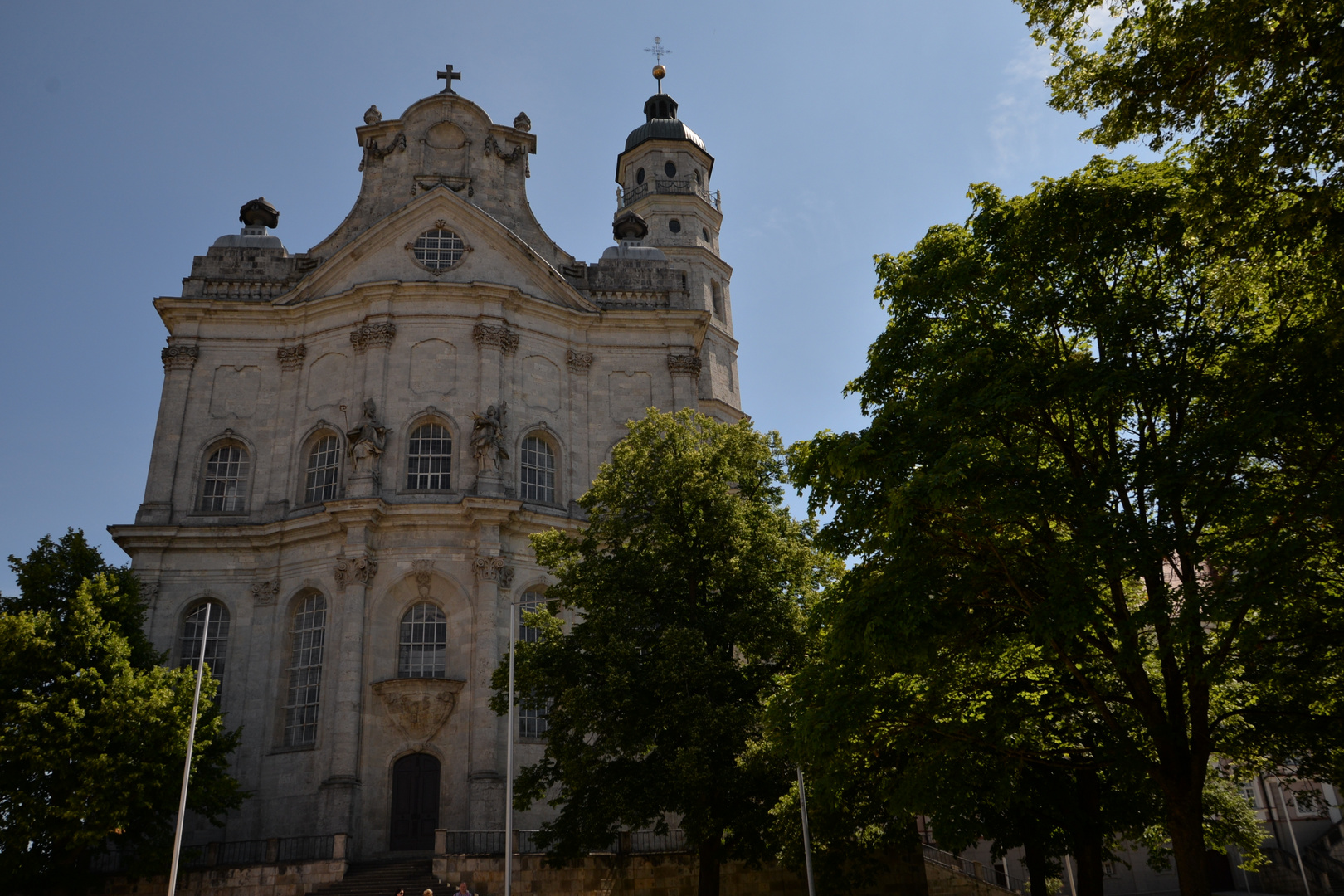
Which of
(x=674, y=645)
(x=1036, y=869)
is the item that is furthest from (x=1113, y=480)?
(x=1036, y=869)

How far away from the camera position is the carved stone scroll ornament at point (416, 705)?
95.8 ft

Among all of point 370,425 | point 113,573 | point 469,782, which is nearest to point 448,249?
point 370,425

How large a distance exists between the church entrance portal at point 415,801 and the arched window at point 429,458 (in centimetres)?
821

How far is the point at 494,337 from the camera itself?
3412 centimetres

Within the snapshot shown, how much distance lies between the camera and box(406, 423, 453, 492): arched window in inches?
1282

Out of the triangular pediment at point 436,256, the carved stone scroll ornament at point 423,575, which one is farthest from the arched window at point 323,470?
the triangular pediment at point 436,256

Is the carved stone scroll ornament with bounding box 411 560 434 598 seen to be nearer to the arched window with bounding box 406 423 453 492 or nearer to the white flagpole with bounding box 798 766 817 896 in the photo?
the arched window with bounding box 406 423 453 492

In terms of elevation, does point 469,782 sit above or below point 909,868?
above

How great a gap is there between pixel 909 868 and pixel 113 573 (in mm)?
21810

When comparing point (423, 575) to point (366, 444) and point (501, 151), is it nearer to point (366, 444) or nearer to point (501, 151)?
point (366, 444)

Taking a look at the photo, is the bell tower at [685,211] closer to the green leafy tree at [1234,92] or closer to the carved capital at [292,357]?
the carved capital at [292,357]

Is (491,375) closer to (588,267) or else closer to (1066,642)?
(588,267)

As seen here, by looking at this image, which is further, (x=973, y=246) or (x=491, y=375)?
(x=491, y=375)

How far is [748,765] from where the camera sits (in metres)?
19.5
